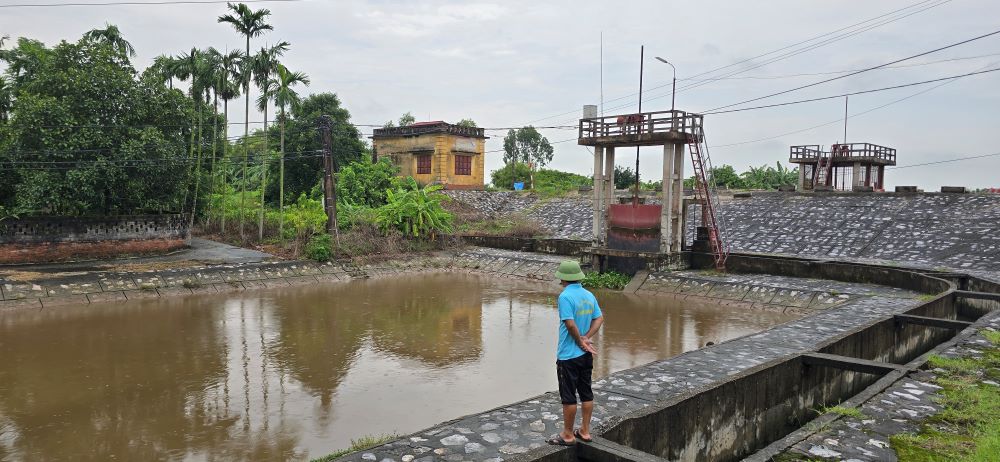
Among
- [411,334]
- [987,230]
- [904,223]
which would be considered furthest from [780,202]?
[411,334]

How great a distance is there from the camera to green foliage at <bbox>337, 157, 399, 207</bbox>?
29.8 m

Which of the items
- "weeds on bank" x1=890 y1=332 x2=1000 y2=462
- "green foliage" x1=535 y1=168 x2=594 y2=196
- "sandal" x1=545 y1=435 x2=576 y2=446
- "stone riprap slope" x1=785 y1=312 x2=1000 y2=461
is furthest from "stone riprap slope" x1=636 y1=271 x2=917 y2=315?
"green foliage" x1=535 y1=168 x2=594 y2=196

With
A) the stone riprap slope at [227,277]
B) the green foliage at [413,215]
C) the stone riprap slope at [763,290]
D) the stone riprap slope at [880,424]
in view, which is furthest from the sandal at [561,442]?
the green foliage at [413,215]

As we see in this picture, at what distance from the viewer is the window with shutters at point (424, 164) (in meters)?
36.8

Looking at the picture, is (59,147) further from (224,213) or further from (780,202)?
(780,202)

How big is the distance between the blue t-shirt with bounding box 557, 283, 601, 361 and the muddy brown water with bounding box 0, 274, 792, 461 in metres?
3.23

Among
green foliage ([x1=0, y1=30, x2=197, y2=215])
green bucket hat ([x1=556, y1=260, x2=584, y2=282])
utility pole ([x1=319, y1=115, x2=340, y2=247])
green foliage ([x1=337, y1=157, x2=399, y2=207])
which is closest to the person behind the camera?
green bucket hat ([x1=556, y1=260, x2=584, y2=282])

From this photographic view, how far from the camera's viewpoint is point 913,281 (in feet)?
Result: 49.0

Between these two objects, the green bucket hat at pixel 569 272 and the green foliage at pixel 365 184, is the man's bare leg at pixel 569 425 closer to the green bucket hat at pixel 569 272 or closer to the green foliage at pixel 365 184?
the green bucket hat at pixel 569 272

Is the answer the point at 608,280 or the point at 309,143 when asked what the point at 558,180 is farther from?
the point at 608,280

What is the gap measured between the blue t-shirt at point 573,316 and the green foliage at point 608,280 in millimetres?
13960

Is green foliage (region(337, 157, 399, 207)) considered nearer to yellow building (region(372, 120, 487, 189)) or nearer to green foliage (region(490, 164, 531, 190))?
yellow building (region(372, 120, 487, 189))

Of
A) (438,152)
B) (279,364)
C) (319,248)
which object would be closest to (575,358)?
(279,364)

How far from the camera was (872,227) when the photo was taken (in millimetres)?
21000
